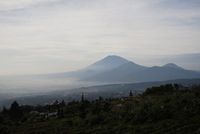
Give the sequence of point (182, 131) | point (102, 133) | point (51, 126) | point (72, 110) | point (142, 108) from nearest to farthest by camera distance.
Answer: point (182, 131) → point (102, 133) → point (142, 108) → point (51, 126) → point (72, 110)

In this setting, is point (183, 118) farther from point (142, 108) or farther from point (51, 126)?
point (51, 126)

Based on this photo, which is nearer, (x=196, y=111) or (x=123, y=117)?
(x=196, y=111)

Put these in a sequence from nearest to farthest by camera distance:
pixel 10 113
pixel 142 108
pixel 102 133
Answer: pixel 102 133 → pixel 142 108 → pixel 10 113

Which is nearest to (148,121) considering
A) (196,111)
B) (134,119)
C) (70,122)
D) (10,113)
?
(134,119)

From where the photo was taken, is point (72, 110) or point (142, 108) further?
point (72, 110)

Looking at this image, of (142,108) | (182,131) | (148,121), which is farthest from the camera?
(142,108)

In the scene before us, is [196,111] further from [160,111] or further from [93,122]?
[93,122]

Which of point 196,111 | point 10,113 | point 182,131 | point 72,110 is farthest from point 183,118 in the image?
point 10,113

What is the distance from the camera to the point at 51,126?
31.2 m

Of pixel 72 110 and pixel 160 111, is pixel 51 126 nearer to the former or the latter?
pixel 160 111

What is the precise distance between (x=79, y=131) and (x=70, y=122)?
5428mm

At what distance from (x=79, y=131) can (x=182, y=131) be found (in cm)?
768

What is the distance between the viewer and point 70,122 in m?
31.7

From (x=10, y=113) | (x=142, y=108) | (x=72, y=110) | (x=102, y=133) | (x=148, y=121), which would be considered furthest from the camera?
(x=10, y=113)
